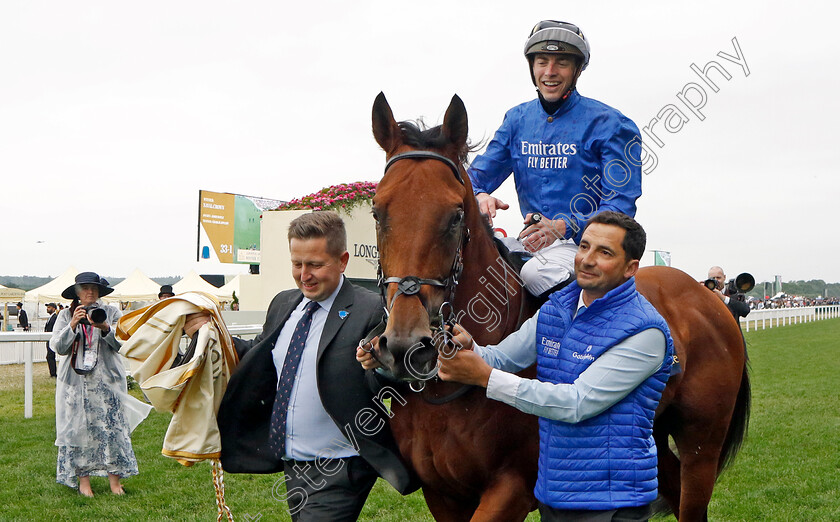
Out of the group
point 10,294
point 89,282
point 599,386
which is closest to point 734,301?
point 599,386

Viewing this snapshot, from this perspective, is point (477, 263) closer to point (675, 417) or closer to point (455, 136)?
point (455, 136)

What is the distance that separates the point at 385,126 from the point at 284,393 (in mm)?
1211

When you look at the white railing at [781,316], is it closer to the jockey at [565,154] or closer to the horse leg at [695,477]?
the horse leg at [695,477]

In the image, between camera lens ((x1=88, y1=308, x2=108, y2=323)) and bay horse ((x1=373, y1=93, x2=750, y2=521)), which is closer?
bay horse ((x1=373, y1=93, x2=750, y2=521))

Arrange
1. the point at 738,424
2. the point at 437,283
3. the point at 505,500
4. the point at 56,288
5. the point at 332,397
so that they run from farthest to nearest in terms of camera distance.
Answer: the point at 56,288 < the point at 738,424 < the point at 332,397 < the point at 505,500 < the point at 437,283

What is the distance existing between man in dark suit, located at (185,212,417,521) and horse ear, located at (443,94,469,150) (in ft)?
2.13

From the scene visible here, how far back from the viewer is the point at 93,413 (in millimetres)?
6734

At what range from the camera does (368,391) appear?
287 cm

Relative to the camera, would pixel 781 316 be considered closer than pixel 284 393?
No

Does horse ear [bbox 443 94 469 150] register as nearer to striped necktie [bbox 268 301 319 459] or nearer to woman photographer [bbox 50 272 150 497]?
striped necktie [bbox 268 301 319 459]

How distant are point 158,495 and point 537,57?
16.9 ft

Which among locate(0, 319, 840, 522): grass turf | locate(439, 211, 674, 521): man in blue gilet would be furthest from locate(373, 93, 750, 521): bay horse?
locate(0, 319, 840, 522): grass turf

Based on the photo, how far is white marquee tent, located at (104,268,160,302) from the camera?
2784cm

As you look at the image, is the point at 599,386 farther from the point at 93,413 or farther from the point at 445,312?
the point at 93,413
